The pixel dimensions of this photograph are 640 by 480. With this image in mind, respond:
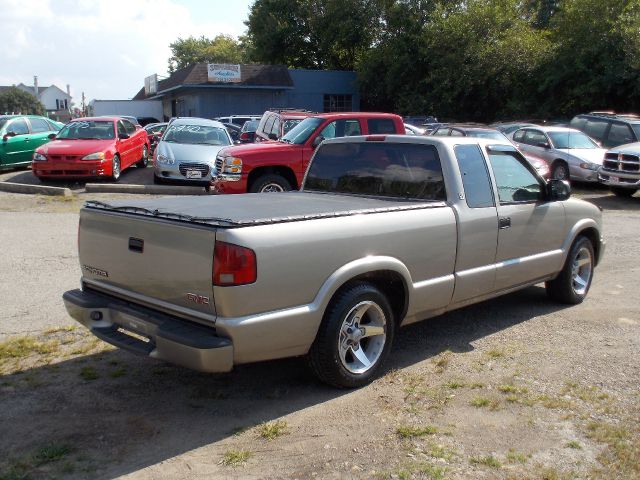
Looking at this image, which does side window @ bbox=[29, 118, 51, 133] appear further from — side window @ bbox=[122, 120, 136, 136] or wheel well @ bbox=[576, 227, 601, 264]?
wheel well @ bbox=[576, 227, 601, 264]

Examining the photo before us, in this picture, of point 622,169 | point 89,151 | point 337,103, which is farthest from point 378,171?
point 337,103

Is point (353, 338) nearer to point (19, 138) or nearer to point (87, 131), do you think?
point (87, 131)

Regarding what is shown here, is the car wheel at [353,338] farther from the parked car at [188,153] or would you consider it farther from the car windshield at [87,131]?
the car windshield at [87,131]

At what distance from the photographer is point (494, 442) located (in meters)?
3.88

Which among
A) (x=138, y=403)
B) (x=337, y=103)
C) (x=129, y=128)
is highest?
(x=337, y=103)

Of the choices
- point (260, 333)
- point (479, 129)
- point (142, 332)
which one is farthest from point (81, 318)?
point (479, 129)

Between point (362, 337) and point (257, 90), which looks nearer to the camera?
point (362, 337)

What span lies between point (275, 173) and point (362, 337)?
7.42m

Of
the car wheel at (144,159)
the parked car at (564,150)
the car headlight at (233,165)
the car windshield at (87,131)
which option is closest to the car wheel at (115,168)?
the car windshield at (87,131)

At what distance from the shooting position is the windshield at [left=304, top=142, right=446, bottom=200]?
5418 millimetres

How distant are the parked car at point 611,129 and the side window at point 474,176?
15244 mm

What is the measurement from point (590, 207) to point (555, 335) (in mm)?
1686

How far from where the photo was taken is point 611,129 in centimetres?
1959

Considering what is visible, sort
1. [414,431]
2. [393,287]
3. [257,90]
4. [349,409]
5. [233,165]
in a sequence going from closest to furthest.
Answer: [414,431] < [349,409] < [393,287] < [233,165] < [257,90]
